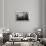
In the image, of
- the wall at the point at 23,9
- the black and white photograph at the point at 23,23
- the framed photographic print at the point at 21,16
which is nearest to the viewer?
the black and white photograph at the point at 23,23

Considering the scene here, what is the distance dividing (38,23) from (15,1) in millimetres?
539

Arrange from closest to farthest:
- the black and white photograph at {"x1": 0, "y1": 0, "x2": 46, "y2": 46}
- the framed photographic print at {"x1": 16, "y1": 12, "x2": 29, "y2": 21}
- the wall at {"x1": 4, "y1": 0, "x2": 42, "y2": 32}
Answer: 1. the black and white photograph at {"x1": 0, "y1": 0, "x2": 46, "y2": 46}
2. the wall at {"x1": 4, "y1": 0, "x2": 42, "y2": 32}
3. the framed photographic print at {"x1": 16, "y1": 12, "x2": 29, "y2": 21}

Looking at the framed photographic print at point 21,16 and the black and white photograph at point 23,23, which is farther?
the framed photographic print at point 21,16

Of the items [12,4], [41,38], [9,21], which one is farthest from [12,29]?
[41,38]

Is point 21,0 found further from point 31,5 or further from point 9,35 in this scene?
point 9,35

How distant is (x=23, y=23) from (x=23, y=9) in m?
0.27

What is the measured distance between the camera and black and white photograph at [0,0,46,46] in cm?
133

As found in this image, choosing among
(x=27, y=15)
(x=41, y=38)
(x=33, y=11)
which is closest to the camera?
(x=41, y=38)

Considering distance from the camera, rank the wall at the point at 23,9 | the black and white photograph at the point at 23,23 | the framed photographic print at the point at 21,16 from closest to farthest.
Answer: the black and white photograph at the point at 23,23
the wall at the point at 23,9
the framed photographic print at the point at 21,16

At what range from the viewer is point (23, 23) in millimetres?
1815

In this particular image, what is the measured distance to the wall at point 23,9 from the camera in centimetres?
155

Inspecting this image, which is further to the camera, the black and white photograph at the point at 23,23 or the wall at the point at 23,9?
the wall at the point at 23,9

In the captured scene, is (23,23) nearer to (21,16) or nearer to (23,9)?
(21,16)

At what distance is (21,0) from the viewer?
5.41 feet
